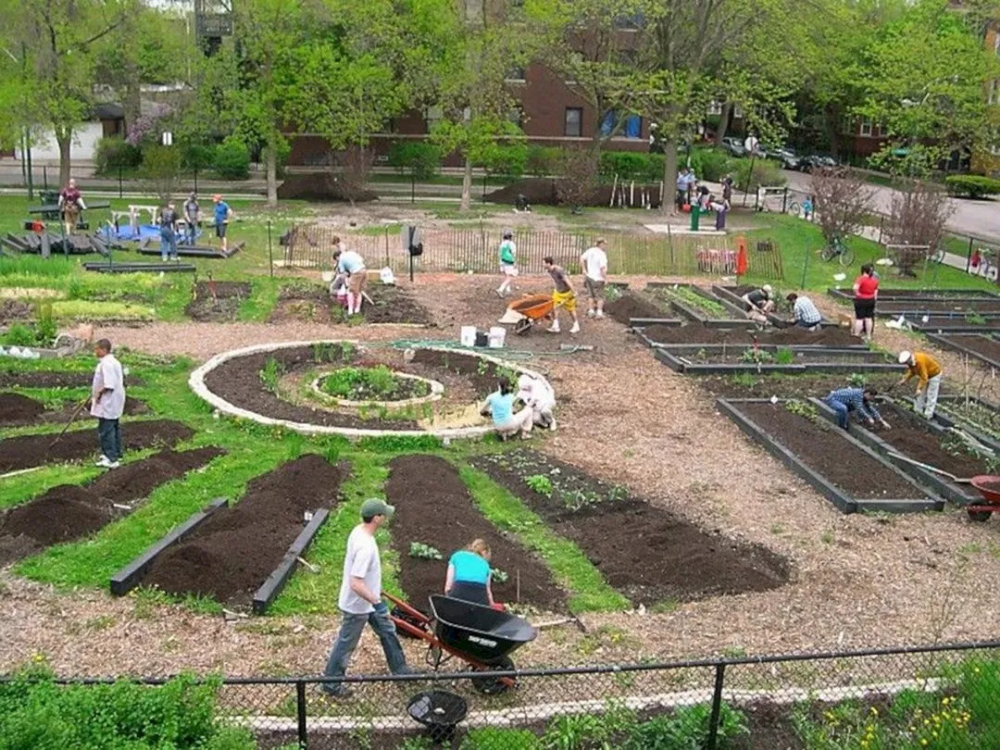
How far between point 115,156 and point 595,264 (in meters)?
33.1

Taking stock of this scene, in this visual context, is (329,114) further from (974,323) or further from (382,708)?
(382,708)

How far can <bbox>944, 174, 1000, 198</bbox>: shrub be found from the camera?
56.1 metres

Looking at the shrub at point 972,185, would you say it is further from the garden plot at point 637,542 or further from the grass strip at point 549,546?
the grass strip at point 549,546

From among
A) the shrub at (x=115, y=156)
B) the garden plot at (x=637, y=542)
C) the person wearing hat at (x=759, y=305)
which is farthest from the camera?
the shrub at (x=115, y=156)

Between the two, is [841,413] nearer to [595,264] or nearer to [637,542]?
[637,542]

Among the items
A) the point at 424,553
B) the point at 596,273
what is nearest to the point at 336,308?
the point at 596,273

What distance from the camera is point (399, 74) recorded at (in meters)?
45.8

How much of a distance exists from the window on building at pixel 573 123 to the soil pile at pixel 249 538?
42.9 metres

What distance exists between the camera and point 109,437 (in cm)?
1358

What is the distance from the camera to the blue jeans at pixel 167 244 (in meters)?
27.9

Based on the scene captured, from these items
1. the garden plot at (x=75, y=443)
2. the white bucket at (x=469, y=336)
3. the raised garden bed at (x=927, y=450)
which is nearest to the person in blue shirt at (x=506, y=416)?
the garden plot at (x=75, y=443)

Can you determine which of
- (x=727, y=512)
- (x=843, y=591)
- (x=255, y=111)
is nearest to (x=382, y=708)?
(x=843, y=591)

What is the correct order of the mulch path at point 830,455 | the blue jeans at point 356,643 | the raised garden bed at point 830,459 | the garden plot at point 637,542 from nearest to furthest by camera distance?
the blue jeans at point 356,643
the garden plot at point 637,542
the raised garden bed at point 830,459
the mulch path at point 830,455

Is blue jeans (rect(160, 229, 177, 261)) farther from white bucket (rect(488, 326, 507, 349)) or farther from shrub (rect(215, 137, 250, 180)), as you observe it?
shrub (rect(215, 137, 250, 180))
